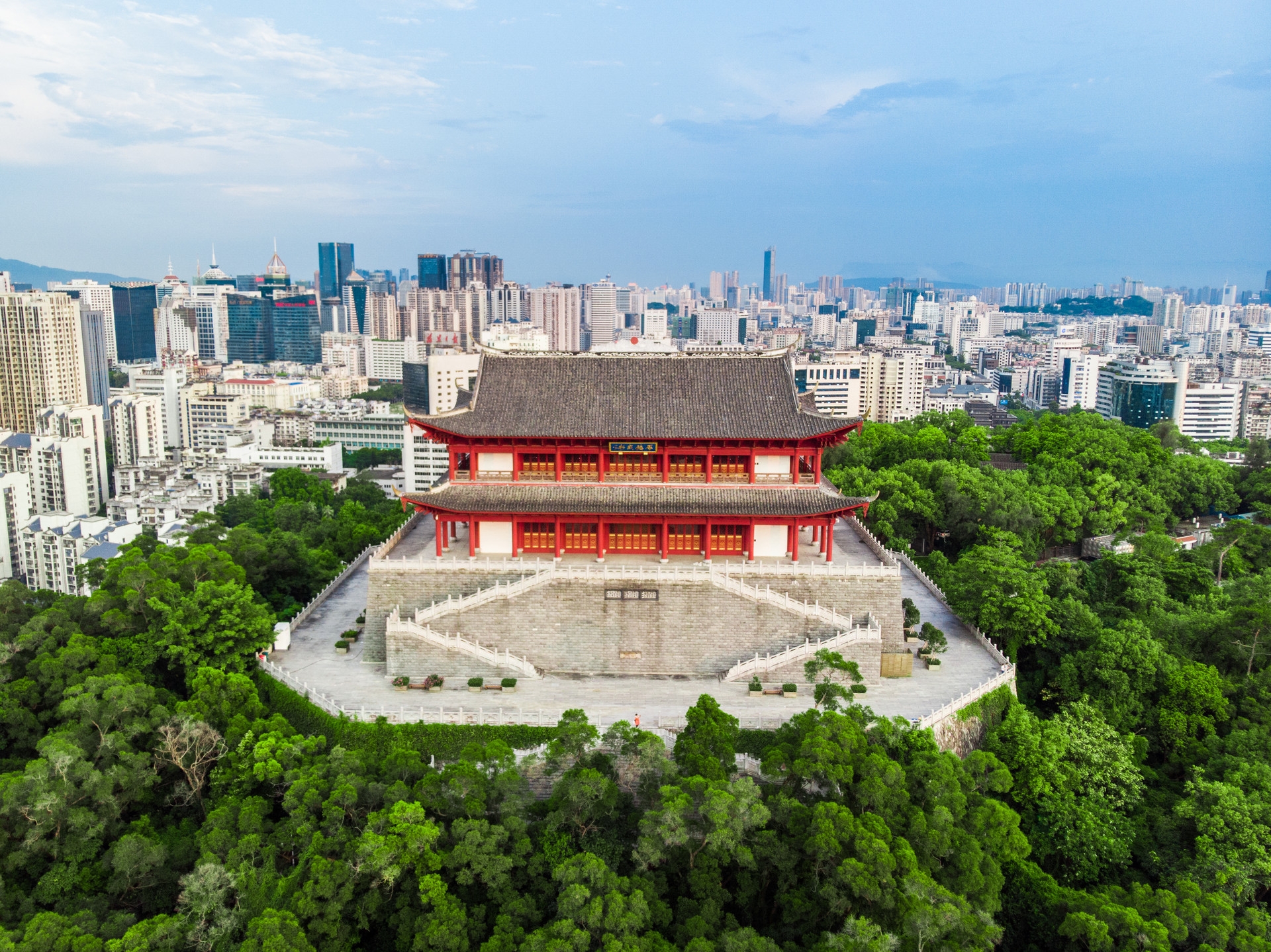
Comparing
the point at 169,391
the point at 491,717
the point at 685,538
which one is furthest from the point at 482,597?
the point at 169,391

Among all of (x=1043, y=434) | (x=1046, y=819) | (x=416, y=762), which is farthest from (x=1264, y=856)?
(x=1043, y=434)

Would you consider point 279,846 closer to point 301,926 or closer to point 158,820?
point 301,926

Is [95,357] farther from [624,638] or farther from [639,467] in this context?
[624,638]

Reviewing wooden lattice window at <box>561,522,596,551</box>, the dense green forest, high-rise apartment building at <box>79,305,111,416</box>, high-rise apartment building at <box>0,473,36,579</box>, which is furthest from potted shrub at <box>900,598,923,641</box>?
high-rise apartment building at <box>79,305,111,416</box>

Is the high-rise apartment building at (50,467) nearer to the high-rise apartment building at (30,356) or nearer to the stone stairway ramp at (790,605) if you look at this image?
the high-rise apartment building at (30,356)

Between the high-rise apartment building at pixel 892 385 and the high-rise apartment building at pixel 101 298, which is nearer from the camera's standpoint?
the high-rise apartment building at pixel 892 385

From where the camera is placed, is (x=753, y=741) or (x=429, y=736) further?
(x=429, y=736)

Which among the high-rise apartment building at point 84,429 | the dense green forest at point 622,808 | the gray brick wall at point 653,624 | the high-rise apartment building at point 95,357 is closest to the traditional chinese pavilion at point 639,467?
the gray brick wall at point 653,624
